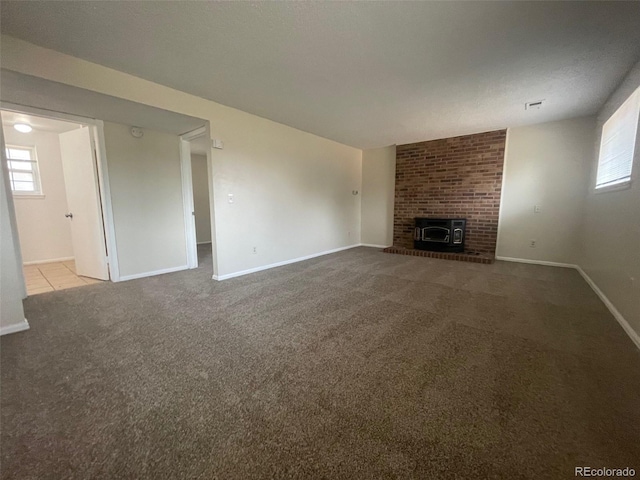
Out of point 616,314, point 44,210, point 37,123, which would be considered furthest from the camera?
point 44,210

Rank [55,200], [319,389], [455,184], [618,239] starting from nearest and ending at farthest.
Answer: [319,389]
[618,239]
[55,200]
[455,184]

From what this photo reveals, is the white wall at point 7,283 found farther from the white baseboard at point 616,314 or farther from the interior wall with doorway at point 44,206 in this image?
the white baseboard at point 616,314

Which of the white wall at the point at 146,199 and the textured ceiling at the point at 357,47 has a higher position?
the textured ceiling at the point at 357,47

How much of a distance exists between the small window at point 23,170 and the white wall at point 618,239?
8.67 m

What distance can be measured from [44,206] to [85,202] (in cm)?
227

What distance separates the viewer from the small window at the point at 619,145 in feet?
8.07

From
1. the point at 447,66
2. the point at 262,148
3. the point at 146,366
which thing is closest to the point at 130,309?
the point at 146,366

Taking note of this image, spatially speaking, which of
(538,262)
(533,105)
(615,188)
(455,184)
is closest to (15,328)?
(615,188)

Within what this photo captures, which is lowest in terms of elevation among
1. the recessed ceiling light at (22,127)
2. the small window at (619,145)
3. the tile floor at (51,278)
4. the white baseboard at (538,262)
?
the tile floor at (51,278)

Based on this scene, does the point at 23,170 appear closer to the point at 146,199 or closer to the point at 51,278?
the point at 51,278

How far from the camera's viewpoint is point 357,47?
223 cm

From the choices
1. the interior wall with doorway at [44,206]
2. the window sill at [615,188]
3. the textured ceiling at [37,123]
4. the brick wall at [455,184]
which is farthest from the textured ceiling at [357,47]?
the interior wall with doorway at [44,206]

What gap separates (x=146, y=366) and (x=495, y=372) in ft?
7.95

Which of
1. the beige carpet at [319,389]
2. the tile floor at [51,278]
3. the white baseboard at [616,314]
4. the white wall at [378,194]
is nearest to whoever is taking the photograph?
the beige carpet at [319,389]
